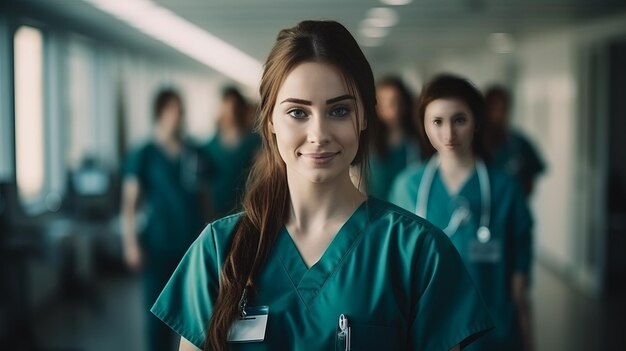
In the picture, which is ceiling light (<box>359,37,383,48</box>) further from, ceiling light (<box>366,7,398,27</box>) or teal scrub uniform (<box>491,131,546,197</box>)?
teal scrub uniform (<box>491,131,546,197</box>)

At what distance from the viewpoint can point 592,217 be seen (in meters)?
5.92

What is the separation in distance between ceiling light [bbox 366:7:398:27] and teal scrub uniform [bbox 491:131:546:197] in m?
0.80

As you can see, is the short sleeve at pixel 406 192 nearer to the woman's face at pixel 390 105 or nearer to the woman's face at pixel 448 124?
the woman's face at pixel 448 124

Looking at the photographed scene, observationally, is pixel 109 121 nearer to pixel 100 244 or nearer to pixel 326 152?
pixel 100 244

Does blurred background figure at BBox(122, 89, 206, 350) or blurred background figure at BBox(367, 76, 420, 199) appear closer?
blurred background figure at BBox(367, 76, 420, 199)

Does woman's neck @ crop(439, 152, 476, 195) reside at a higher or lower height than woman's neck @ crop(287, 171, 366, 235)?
higher

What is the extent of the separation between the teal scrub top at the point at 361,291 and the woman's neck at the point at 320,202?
20mm

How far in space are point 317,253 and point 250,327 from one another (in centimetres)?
15

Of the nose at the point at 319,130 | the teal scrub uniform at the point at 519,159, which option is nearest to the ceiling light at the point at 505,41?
the teal scrub uniform at the point at 519,159

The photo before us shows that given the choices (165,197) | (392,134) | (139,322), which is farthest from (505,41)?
(392,134)

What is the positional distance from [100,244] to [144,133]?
217 centimetres

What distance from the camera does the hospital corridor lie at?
47.9 inches

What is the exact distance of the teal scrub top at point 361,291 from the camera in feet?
3.97

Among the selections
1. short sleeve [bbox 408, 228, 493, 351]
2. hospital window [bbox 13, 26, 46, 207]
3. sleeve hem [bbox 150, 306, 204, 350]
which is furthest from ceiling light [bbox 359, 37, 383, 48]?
hospital window [bbox 13, 26, 46, 207]
